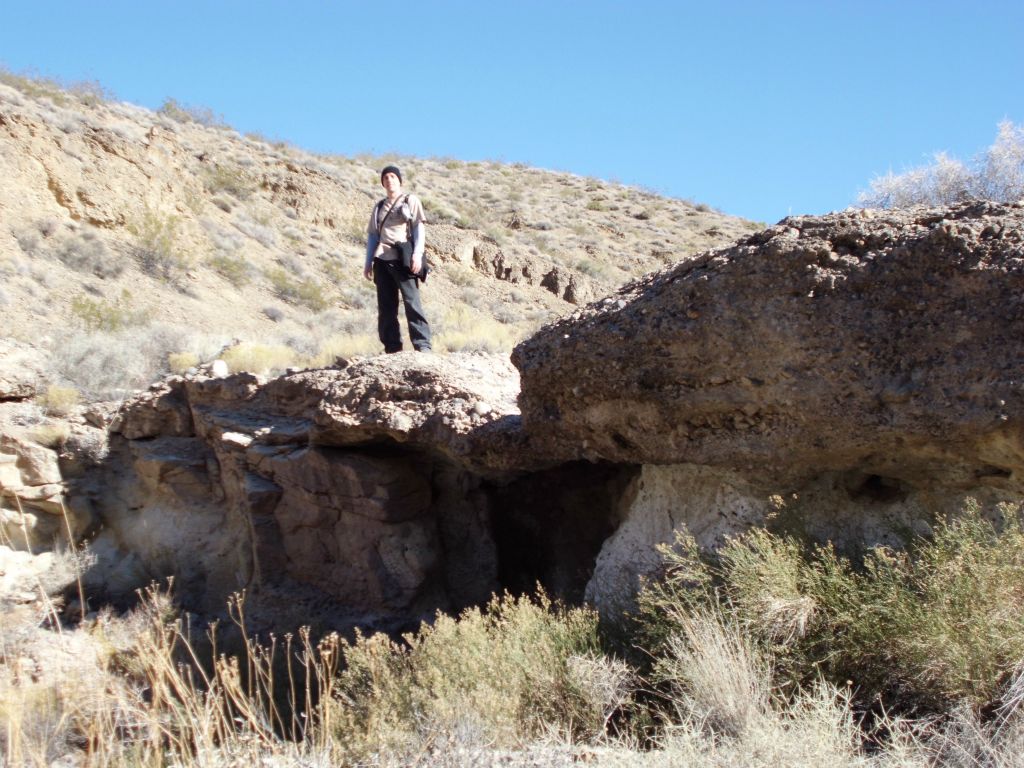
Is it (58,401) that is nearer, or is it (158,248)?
(58,401)

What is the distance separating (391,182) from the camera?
23.7ft

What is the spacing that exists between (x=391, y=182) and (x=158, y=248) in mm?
→ 9895

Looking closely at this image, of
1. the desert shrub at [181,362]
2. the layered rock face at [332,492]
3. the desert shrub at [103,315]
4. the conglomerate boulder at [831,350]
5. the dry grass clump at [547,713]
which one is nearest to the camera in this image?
the dry grass clump at [547,713]

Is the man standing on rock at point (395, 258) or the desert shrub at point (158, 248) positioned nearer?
the man standing on rock at point (395, 258)

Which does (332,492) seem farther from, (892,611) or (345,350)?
(892,611)

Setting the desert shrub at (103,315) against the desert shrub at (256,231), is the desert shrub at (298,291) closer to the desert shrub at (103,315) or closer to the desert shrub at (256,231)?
the desert shrub at (256,231)

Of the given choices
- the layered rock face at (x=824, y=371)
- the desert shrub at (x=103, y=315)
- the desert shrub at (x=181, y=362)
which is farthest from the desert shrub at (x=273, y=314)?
the layered rock face at (x=824, y=371)

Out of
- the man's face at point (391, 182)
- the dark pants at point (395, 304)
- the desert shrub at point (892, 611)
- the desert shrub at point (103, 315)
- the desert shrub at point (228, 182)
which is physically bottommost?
the desert shrub at point (892, 611)

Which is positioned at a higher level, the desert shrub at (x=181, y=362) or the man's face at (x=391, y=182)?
the man's face at (x=391, y=182)

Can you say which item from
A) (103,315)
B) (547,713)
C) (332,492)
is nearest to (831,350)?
(547,713)

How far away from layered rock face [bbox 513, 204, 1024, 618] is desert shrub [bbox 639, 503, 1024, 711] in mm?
377

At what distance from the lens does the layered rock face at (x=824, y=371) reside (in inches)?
142

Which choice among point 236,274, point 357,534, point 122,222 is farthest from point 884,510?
point 122,222

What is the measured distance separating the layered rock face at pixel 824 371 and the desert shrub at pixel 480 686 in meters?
0.85
